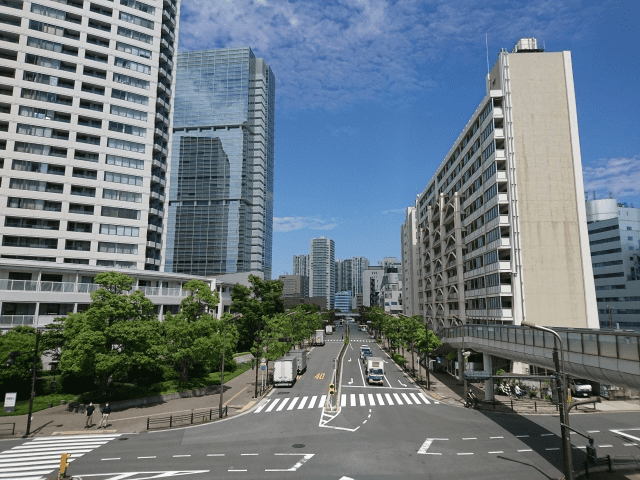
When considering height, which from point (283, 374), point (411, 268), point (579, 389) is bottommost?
point (579, 389)

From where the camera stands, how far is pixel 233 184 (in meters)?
148

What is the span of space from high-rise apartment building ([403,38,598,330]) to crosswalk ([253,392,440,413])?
1742 cm

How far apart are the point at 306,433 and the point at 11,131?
6510 centimetres

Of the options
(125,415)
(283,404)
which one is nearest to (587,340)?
(283,404)

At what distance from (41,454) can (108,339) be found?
11294mm

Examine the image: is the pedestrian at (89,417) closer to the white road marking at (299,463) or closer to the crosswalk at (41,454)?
the crosswalk at (41,454)

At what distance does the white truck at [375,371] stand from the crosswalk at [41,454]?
96.7 feet

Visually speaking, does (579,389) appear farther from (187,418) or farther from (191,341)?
(191,341)

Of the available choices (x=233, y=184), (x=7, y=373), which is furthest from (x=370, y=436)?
(x=233, y=184)

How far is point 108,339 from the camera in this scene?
115ft

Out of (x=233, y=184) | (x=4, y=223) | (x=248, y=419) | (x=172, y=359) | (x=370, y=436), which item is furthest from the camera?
(x=233, y=184)

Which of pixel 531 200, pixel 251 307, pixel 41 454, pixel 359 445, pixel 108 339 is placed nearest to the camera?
pixel 41 454

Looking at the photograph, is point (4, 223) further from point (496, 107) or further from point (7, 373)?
point (496, 107)

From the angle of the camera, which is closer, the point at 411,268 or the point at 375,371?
the point at 375,371
